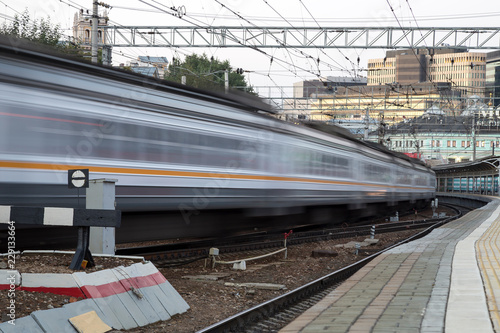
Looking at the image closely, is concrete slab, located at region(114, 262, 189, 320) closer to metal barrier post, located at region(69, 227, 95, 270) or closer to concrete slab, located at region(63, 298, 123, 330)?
metal barrier post, located at region(69, 227, 95, 270)

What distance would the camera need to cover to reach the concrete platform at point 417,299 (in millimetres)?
6266

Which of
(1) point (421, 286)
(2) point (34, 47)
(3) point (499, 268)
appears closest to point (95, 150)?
(2) point (34, 47)

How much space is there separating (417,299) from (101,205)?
4.46 meters

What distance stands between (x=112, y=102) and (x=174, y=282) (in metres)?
3.27

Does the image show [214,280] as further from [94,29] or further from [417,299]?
[94,29]

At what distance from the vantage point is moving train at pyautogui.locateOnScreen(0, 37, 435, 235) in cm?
973

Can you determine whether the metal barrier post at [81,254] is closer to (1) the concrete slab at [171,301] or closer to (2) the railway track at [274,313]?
(1) the concrete slab at [171,301]

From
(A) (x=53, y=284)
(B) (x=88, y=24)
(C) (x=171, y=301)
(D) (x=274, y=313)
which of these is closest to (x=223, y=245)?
(D) (x=274, y=313)

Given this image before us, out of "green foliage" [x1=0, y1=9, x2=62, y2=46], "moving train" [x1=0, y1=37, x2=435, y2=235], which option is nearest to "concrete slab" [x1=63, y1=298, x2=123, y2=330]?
"moving train" [x1=0, y1=37, x2=435, y2=235]

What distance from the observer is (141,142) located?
465 inches

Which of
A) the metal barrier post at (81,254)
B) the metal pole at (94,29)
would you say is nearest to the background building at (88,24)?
the metal pole at (94,29)

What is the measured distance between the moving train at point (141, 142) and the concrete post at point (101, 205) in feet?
3.36

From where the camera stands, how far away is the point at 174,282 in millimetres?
10844

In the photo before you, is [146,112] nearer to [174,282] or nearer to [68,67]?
[68,67]
